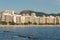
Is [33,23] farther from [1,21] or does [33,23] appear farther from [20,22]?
[1,21]

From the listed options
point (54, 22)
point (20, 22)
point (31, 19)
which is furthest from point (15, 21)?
point (54, 22)

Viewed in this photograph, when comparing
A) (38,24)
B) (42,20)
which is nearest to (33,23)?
(38,24)

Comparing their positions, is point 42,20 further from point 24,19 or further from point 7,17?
point 7,17

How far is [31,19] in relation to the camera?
164875 millimetres

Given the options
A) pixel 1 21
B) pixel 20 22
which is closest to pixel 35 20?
pixel 20 22

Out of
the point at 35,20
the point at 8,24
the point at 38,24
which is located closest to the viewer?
the point at 8,24

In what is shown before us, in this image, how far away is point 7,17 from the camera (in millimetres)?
157250

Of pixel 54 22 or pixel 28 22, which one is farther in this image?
pixel 54 22

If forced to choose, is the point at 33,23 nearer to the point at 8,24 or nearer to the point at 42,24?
the point at 42,24

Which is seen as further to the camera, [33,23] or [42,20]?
[42,20]

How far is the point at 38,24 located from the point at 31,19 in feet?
35.6

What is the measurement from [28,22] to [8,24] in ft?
57.3

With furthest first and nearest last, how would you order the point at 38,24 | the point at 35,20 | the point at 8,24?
the point at 35,20
the point at 38,24
the point at 8,24

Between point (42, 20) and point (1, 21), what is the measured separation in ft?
104
